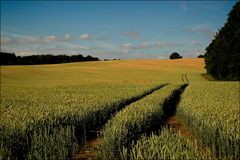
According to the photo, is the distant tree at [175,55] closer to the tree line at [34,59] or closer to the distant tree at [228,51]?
the tree line at [34,59]

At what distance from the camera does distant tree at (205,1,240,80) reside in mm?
44594

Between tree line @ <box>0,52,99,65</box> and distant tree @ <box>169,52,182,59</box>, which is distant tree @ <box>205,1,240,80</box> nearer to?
tree line @ <box>0,52,99,65</box>

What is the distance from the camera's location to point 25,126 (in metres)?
7.52

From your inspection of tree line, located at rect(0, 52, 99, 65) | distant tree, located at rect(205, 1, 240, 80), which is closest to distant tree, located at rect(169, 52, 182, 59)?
tree line, located at rect(0, 52, 99, 65)

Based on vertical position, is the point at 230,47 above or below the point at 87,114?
above

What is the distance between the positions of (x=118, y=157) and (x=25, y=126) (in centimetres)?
261

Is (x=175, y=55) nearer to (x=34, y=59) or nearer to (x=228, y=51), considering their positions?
(x=34, y=59)

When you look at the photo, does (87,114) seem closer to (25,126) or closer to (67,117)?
(67,117)

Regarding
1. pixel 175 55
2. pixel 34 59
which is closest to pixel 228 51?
pixel 34 59

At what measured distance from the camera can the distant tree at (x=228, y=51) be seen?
4459 centimetres

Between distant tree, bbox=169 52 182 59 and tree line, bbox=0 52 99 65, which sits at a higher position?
distant tree, bbox=169 52 182 59

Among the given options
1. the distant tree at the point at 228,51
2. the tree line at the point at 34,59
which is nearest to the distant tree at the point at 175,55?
the tree line at the point at 34,59

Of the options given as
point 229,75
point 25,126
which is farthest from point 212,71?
point 25,126

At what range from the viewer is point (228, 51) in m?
46.5
